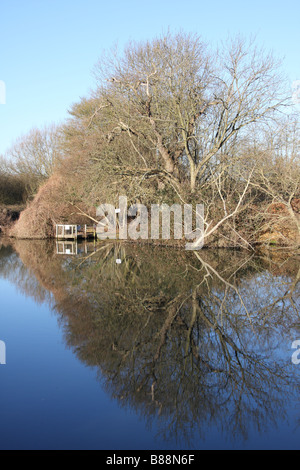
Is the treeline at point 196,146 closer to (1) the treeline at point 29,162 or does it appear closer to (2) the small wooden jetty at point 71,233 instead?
(2) the small wooden jetty at point 71,233

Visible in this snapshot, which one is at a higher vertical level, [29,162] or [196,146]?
[29,162]

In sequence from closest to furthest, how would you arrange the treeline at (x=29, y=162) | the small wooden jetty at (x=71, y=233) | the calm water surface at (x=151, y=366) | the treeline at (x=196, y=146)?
the calm water surface at (x=151, y=366), the treeline at (x=196, y=146), the small wooden jetty at (x=71, y=233), the treeline at (x=29, y=162)

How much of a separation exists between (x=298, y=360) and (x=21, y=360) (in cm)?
321

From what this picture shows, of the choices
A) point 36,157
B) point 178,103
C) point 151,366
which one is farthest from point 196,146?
point 36,157

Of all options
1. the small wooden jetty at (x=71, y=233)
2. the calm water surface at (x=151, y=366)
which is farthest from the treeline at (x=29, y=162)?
the calm water surface at (x=151, y=366)

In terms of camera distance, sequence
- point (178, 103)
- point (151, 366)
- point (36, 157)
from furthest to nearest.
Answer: point (36, 157)
point (178, 103)
point (151, 366)

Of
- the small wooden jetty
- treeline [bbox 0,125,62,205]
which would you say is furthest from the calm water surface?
treeline [bbox 0,125,62,205]

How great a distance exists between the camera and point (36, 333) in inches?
245

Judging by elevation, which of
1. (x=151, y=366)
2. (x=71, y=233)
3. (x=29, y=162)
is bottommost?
(x=151, y=366)

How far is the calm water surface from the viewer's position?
3363 millimetres

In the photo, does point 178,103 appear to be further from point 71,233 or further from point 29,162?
point 29,162

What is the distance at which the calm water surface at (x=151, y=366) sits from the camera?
3.36 meters

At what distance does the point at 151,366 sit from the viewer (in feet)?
15.1
